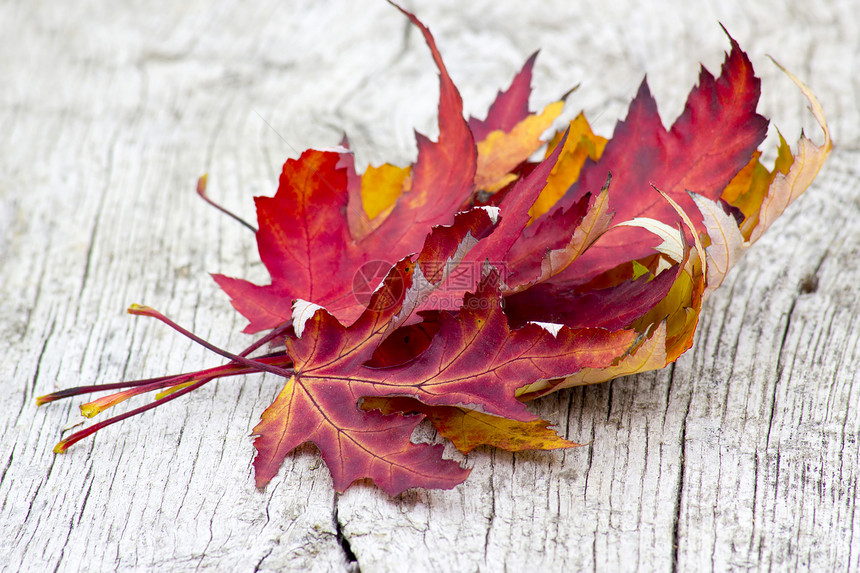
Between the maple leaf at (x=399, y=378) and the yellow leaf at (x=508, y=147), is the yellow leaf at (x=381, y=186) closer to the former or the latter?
Result: the yellow leaf at (x=508, y=147)

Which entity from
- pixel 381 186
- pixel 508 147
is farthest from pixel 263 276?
pixel 508 147

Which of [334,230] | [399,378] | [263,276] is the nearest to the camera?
[399,378]

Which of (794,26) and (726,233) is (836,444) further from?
(794,26)

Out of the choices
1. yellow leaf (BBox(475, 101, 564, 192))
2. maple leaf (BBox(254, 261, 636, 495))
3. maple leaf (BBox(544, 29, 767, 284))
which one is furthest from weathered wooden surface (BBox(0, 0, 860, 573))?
yellow leaf (BBox(475, 101, 564, 192))

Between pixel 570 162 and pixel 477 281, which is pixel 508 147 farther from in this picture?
pixel 477 281

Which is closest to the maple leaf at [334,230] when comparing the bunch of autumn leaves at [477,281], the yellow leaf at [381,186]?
the bunch of autumn leaves at [477,281]

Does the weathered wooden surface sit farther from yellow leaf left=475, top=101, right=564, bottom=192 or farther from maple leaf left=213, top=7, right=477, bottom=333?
yellow leaf left=475, top=101, right=564, bottom=192
